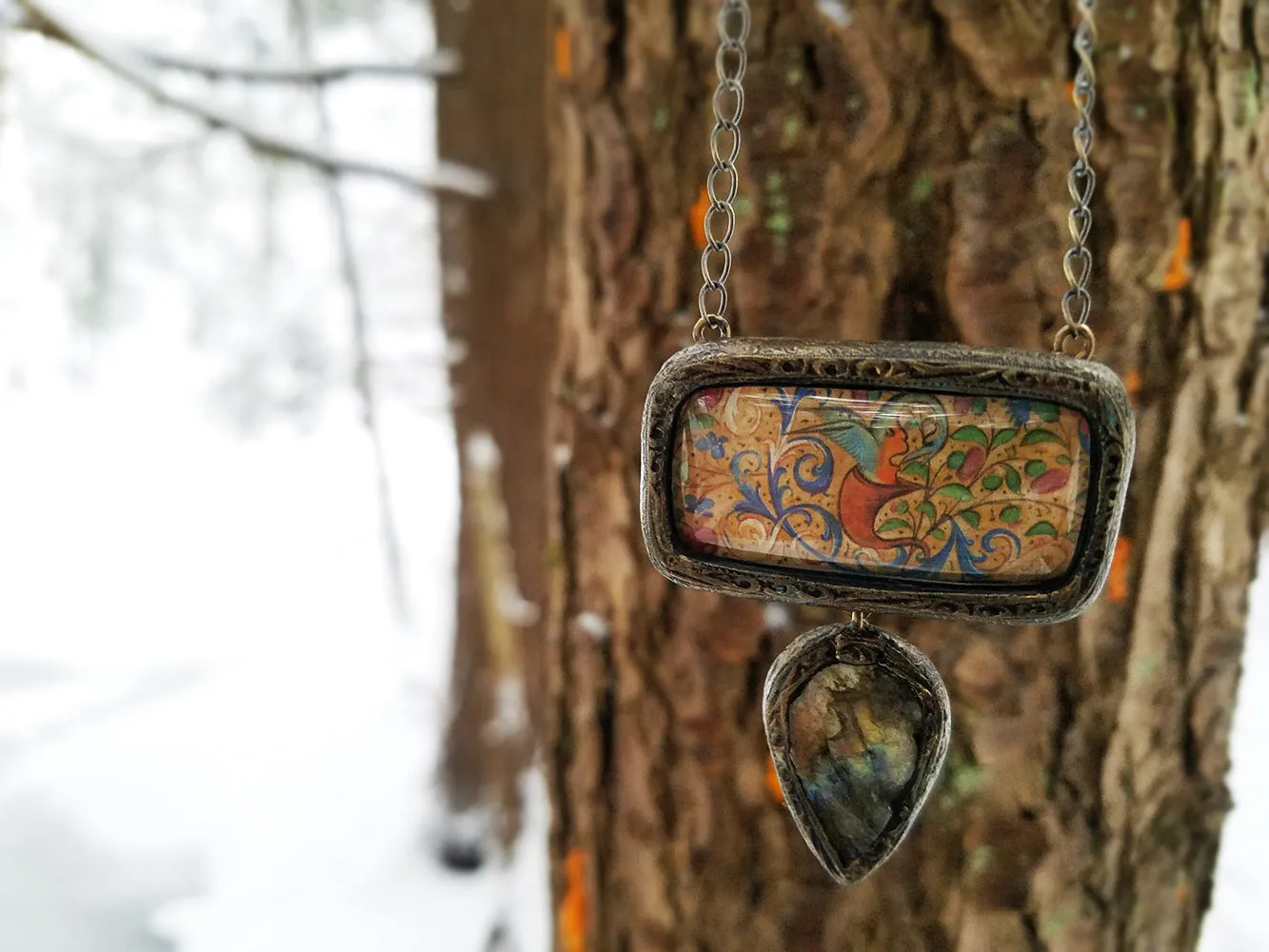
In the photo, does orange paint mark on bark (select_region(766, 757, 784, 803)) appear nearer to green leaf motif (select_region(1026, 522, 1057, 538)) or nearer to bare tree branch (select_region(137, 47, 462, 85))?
green leaf motif (select_region(1026, 522, 1057, 538))

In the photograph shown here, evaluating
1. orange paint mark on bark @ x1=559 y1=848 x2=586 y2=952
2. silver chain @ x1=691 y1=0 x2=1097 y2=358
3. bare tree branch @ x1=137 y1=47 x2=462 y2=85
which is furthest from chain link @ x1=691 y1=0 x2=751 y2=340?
bare tree branch @ x1=137 y1=47 x2=462 y2=85

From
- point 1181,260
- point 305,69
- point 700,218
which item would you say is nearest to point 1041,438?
point 1181,260

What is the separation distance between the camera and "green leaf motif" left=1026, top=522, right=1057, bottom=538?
0.60 m

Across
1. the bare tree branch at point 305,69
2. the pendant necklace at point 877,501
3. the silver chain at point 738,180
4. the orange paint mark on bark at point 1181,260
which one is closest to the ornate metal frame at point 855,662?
the pendant necklace at point 877,501

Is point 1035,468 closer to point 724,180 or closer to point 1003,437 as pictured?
point 1003,437

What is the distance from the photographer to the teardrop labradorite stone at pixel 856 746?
649mm

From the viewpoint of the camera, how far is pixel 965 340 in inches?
26.5

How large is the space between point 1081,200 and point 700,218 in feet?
0.97

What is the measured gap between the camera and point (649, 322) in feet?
2.57

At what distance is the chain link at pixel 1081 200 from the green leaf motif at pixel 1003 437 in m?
0.09

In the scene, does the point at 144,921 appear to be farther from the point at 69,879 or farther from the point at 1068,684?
the point at 1068,684

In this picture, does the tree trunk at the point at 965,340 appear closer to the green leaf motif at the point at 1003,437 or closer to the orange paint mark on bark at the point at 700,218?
the orange paint mark on bark at the point at 700,218

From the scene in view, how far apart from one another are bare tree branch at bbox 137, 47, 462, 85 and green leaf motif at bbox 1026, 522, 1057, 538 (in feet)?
4.94

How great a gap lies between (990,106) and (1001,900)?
0.65m
